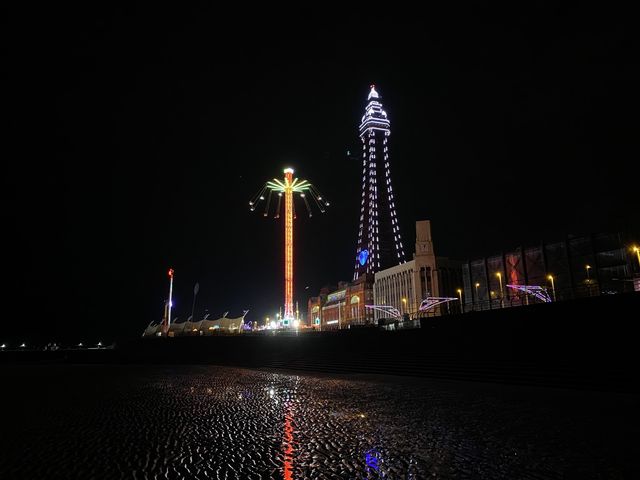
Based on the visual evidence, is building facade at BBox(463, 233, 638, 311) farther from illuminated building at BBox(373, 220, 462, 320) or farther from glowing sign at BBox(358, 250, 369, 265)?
glowing sign at BBox(358, 250, 369, 265)

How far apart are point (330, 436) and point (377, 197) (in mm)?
93543

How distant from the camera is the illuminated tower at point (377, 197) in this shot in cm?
9762

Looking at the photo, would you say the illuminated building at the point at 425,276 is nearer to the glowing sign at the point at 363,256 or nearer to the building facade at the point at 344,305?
the building facade at the point at 344,305

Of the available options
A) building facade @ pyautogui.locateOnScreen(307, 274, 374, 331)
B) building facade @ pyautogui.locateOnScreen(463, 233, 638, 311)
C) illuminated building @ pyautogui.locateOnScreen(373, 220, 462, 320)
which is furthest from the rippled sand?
building facade @ pyautogui.locateOnScreen(307, 274, 374, 331)

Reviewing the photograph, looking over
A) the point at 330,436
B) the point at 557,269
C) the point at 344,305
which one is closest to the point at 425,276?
the point at 557,269

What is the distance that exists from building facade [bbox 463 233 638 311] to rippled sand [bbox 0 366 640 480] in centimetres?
3432

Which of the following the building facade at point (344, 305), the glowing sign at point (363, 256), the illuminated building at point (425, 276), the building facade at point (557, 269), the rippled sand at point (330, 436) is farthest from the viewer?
the glowing sign at point (363, 256)

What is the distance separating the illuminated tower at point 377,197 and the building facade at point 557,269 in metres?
33.0

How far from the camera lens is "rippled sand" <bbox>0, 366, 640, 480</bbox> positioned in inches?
228

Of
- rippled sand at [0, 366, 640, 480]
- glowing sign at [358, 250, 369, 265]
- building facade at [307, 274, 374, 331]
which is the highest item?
glowing sign at [358, 250, 369, 265]

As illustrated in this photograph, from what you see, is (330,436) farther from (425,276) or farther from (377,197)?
(377,197)

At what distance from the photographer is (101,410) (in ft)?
37.1

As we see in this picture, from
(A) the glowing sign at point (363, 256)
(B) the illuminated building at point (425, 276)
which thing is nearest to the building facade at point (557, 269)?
(B) the illuminated building at point (425, 276)

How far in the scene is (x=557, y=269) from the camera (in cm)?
5403
